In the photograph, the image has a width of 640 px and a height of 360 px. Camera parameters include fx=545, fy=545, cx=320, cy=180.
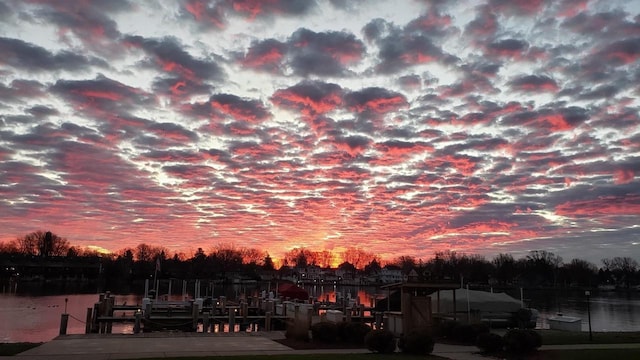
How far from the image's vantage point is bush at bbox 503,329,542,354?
21.6 m

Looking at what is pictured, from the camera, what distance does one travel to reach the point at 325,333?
2548cm

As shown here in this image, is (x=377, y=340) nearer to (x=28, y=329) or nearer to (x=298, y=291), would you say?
(x=28, y=329)

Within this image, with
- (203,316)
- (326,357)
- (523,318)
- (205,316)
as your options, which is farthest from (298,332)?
(523,318)

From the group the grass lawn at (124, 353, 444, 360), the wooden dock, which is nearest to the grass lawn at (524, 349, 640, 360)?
the grass lawn at (124, 353, 444, 360)

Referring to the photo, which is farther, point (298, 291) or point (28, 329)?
point (298, 291)

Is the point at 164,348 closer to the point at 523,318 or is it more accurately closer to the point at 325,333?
the point at 325,333

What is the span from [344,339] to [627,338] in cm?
1542

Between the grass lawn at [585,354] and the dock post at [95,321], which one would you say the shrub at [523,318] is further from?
the dock post at [95,321]

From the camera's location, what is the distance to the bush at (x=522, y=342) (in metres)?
21.6

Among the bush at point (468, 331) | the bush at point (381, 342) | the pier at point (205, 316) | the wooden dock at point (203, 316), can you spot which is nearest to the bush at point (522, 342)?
the bush at point (468, 331)

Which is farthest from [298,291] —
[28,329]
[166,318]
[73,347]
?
[73,347]

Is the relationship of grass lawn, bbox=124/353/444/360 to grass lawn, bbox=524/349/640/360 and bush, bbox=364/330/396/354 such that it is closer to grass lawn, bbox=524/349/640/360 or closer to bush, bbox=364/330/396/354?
bush, bbox=364/330/396/354

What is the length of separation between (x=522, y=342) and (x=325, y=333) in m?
8.72

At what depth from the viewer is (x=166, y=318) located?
147 ft
